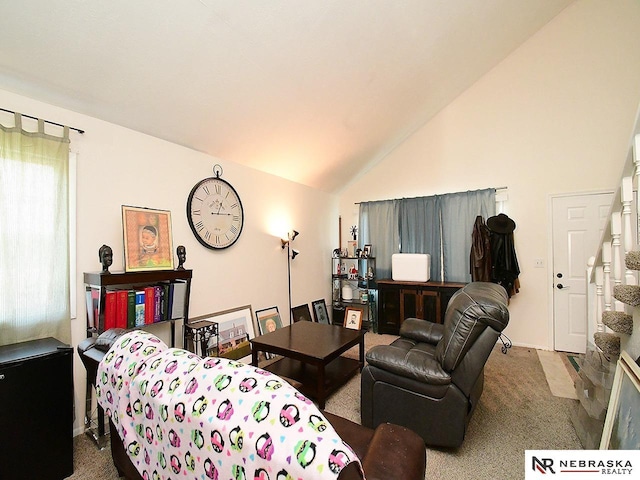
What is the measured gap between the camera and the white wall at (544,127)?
3420 mm

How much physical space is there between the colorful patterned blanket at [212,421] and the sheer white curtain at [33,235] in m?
1.04

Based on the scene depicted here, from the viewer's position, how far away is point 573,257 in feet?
11.8

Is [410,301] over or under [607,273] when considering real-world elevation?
under

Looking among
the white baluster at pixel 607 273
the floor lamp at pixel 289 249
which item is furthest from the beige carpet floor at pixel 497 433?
the floor lamp at pixel 289 249

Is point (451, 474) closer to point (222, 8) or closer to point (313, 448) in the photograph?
point (313, 448)

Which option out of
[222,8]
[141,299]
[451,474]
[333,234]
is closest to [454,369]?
[451,474]

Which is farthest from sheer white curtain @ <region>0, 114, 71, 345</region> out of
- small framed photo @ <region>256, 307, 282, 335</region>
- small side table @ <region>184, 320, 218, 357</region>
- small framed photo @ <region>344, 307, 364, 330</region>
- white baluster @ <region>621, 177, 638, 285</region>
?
white baluster @ <region>621, 177, 638, 285</region>

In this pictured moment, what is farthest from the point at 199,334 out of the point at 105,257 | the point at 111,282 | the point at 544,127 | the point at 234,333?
the point at 544,127

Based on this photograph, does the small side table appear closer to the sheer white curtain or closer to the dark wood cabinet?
the sheer white curtain

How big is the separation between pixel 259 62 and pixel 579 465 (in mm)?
2935

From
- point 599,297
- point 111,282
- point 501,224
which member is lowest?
point 599,297

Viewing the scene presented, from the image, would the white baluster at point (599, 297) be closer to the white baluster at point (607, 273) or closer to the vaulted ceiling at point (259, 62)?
the white baluster at point (607, 273)

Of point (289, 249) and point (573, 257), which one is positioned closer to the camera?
point (573, 257)

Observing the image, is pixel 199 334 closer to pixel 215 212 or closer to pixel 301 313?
pixel 215 212
